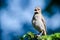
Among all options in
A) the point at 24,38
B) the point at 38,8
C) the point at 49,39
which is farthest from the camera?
the point at 38,8

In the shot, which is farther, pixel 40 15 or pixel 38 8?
pixel 40 15

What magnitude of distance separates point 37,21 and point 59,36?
114cm

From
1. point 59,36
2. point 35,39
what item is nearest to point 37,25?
point 35,39

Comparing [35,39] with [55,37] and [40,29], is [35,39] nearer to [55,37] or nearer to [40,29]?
[55,37]

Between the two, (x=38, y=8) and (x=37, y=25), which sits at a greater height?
(x=38, y=8)

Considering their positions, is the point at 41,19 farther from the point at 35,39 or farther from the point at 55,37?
the point at 55,37

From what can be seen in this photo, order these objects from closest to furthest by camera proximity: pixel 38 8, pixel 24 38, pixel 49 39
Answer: pixel 49 39
pixel 24 38
pixel 38 8

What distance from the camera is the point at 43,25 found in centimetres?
286

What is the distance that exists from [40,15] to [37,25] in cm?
17

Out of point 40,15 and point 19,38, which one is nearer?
point 19,38

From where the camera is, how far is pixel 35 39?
6.59 feet

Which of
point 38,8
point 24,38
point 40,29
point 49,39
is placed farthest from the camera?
point 40,29

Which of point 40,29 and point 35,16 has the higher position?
point 35,16

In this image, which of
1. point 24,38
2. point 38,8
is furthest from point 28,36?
point 38,8
